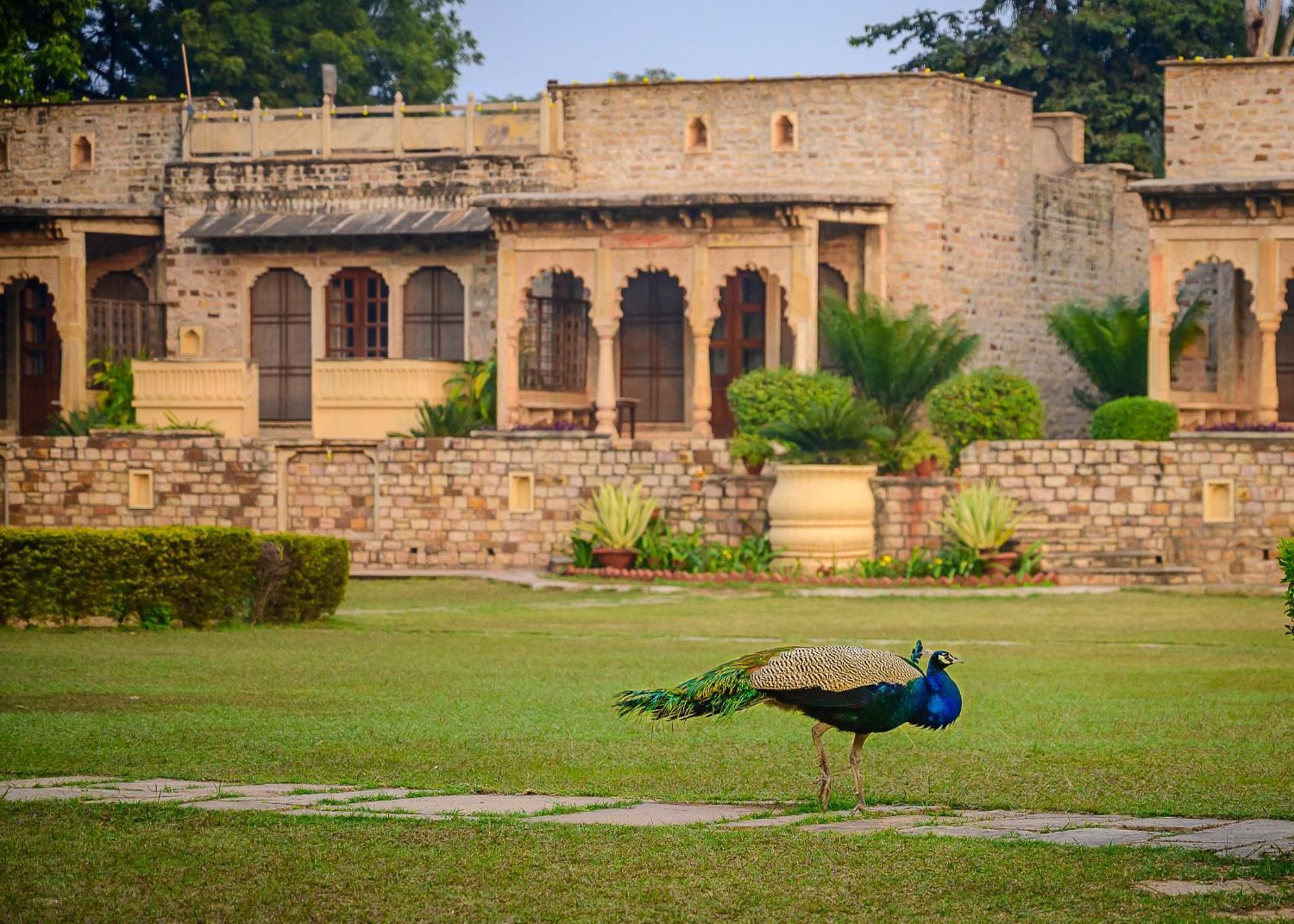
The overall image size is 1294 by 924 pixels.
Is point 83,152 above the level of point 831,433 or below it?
above

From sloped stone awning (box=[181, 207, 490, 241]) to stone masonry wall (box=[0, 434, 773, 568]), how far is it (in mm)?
3966

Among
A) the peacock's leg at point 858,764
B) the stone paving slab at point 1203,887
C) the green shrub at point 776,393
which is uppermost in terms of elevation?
the green shrub at point 776,393

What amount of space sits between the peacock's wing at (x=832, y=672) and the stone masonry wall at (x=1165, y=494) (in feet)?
59.1

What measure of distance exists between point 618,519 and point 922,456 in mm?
4067

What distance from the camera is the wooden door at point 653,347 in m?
32.3

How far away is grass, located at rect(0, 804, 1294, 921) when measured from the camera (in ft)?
22.0

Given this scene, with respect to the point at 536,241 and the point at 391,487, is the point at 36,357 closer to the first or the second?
the point at 391,487

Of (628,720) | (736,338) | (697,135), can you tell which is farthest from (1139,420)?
(628,720)

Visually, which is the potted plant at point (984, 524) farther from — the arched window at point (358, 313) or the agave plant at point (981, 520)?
the arched window at point (358, 313)

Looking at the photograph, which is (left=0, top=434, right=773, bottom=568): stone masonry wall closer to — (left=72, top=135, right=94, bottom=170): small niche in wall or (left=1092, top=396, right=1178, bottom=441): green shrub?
(left=1092, top=396, right=1178, bottom=441): green shrub

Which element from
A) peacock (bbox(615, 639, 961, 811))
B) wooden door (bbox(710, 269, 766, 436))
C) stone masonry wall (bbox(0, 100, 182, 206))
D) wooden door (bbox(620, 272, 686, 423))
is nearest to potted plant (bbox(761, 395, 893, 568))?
wooden door (bbox(710, 269, 766, 436))

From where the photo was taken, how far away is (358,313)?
3334cm

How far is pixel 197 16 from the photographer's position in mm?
40312

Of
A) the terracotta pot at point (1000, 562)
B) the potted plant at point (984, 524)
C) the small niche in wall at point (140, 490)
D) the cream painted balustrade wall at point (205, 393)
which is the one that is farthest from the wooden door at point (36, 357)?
the terracotta pot at point (1000, 562)
